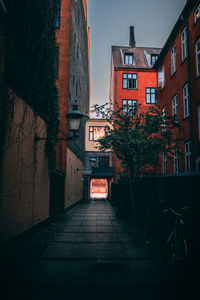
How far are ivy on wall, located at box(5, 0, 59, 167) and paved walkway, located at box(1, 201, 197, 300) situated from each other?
3.96 metres

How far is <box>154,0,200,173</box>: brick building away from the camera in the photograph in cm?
1262

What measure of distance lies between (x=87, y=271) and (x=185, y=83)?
1287cm

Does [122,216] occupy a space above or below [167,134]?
below

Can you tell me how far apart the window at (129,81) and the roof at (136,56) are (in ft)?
3.13

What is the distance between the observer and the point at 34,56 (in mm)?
7602

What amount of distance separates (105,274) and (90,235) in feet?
11.8

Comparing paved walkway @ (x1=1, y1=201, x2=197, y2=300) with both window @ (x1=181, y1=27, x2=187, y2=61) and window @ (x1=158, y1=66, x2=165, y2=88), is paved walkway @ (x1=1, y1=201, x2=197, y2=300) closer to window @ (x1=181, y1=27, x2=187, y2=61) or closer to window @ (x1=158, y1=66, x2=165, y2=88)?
window @ (x1=181, y1=27, x2=187, y2=61)

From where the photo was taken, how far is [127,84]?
27.2 m

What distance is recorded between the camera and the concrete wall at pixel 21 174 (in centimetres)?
564

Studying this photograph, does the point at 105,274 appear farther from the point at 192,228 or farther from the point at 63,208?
the point at 63,208

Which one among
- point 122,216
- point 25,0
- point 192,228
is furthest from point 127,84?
point 192,228

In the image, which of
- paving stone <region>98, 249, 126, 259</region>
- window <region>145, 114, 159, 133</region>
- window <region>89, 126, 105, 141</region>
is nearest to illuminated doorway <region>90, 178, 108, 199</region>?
window <region>89, 126, 105, 141</region>

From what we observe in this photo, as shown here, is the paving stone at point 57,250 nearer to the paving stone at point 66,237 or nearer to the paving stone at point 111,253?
the paving stone at point 66,237

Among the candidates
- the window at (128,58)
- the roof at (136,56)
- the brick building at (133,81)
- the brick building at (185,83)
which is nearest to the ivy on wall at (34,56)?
the brick building at (185,83)
